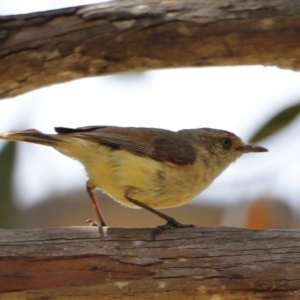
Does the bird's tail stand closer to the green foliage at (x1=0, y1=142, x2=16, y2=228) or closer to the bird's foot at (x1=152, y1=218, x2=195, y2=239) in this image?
the bird's foot at (x1=152, y1=218, x2=195, y2=239)

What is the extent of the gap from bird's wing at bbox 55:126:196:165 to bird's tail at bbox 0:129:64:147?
0.07m

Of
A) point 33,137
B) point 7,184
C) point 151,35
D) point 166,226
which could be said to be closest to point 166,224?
point 166,226

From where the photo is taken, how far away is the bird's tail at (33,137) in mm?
4414

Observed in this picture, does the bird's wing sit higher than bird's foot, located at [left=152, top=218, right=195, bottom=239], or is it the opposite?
the bird's wing

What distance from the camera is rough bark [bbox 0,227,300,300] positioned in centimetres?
383

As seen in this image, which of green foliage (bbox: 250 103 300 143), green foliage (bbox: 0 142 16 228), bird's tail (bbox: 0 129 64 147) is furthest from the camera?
green foliage (bbox: 0 142 16 228)

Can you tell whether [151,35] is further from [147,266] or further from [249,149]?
[147,266]

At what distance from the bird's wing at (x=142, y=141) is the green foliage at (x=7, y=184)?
73.2 inches

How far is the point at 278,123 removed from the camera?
6176 mm

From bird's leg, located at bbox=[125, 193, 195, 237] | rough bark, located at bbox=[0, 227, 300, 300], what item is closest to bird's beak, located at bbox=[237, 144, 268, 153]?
bird's leg, located at bbox=[125, 193, 195, 237]

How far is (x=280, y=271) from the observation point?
12.9 ft

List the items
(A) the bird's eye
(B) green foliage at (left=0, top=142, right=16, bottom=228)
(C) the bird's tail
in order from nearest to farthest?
(C) the bird's tail
(A) the bird's eye
(B) green foliage at (left=0, top=142, right=16, bottom=228)

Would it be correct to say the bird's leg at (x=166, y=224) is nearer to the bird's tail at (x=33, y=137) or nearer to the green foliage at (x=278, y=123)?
the bird's tail at (x=33, y=137)

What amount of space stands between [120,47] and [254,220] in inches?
92.4
